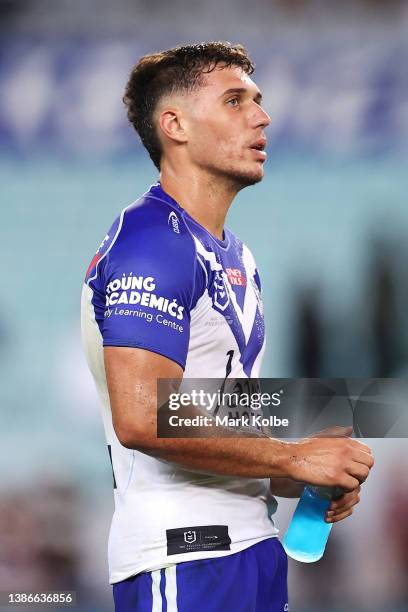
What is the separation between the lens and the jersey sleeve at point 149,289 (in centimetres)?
171

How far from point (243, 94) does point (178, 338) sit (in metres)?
0.67

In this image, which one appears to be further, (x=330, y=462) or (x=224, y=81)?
(x=224, y=81)

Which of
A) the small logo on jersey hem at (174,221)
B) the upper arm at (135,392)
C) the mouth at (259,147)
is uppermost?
the mouth at (259,147)

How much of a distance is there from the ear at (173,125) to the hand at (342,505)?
0.84 meters

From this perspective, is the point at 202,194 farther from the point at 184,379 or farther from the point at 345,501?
the point at 345,501

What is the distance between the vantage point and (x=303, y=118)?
13.8 feet

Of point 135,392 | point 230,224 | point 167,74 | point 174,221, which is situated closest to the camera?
point 135,392

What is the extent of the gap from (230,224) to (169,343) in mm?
2426

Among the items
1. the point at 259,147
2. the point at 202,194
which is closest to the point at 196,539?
the point at 202,194

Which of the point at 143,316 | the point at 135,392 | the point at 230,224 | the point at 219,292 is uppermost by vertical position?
the point at 230,224

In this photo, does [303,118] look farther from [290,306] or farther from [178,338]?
[178,338]

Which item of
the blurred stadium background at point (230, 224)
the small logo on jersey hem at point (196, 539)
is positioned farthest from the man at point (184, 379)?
the blurred stadium background at point (230, 224)

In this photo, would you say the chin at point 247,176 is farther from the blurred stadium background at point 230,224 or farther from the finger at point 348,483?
the blurred stadium background at point 230,224

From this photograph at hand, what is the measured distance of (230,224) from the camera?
410cm
